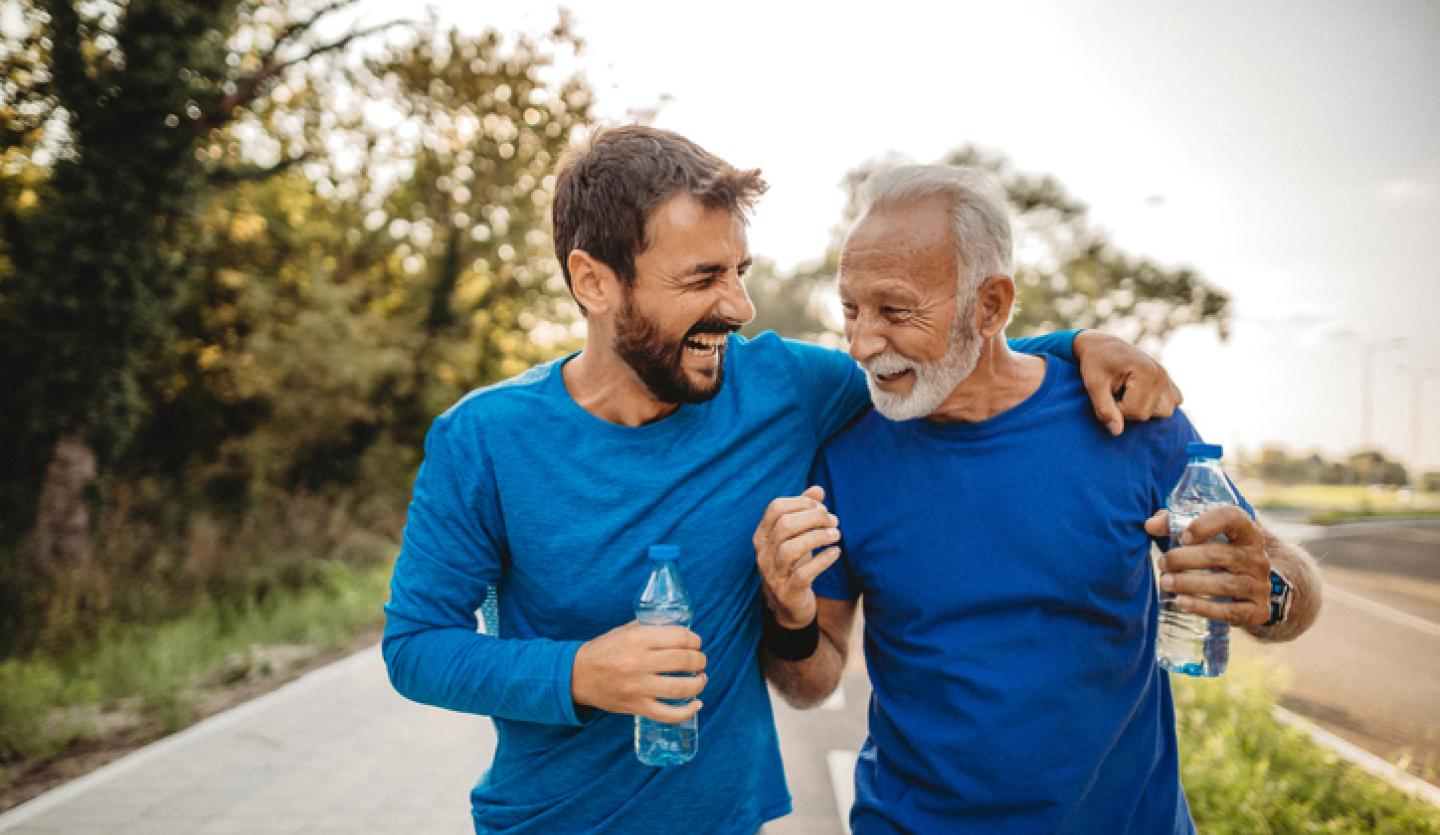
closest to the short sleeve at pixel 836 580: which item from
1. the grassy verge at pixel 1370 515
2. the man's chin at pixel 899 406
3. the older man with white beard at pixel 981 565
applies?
the older man with white beard at pixel 981 565

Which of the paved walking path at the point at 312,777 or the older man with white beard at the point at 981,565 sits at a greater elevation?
the older man with white beard at the point at 981,565

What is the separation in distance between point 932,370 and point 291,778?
4.99 metres

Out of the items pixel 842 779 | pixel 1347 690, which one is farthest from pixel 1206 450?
pixel 1347 690

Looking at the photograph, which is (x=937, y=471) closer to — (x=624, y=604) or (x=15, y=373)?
(x=624, y=604)

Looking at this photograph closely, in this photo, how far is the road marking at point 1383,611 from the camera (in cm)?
1370

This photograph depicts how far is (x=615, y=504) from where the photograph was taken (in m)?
1.93

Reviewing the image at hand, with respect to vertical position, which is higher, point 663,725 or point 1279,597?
point 1279,597

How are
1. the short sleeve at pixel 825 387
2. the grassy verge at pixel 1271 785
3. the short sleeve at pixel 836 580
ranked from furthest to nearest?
the grassy verge at pixel 1271 785
the short sleeve at pixel 825 387
the short sleeve at pixel 836 580

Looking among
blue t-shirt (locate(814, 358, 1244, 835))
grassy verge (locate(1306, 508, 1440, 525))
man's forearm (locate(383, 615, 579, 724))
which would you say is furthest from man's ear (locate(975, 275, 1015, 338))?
grassy verge (locate(1306, 508, 1440, 525))

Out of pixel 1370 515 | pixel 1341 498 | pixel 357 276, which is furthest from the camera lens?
pixel 1341 498

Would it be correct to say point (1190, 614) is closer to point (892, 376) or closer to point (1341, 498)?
point (892, 376)

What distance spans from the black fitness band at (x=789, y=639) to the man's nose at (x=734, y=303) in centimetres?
70

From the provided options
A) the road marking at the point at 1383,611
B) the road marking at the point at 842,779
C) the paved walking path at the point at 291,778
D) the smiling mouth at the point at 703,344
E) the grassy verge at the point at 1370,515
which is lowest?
the grassy verge at the point at 1370,515

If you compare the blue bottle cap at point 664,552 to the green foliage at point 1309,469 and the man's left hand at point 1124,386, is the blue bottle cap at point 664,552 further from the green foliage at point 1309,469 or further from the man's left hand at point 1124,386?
the green foliage at point 1309,469
